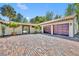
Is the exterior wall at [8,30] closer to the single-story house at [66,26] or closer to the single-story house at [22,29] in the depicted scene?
the single-story house at [22,29]

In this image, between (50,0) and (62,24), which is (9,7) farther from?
(50,0)

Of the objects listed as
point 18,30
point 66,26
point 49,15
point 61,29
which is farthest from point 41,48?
point 49,15

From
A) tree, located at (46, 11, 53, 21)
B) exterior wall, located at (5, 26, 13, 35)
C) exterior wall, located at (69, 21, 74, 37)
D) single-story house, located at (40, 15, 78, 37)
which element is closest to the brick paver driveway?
exterior wall, located at (69, 21, 74, 37)

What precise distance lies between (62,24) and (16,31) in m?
8.75

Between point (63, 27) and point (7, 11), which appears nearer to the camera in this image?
point (63, 27)

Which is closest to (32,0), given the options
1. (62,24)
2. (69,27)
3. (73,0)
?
(73,0)

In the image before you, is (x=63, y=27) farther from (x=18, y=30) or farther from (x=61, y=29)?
(x=18, y=30)

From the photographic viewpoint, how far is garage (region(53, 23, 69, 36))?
562 inches

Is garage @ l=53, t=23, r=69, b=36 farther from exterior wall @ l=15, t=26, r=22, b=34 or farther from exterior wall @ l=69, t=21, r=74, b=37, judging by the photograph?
exterior wall @ l=15, t=26, r=22, b=34

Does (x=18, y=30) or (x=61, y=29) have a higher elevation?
(x=61, y=29)

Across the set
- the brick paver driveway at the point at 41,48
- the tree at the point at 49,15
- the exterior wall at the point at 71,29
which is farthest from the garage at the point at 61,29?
the tree at the point at 49,15

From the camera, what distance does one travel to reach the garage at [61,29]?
14.3 metres

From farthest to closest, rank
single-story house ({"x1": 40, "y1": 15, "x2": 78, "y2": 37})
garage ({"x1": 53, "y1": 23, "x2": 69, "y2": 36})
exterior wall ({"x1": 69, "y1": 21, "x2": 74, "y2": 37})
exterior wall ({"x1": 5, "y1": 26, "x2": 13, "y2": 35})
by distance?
exterior wall ({"x1": 5, "y1": 26, "x2": 13, "y2": 35})
garage ({"x1": 53, "y1": 23, "x2": 69, "y2": 36})
single-story house ({"x1": 40, "y1": 15, "x2": 78, "y2": 37})
exterior wall ({"x1": 69, "y1": 21, "x2": 74, "y2": 37})

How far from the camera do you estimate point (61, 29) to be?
15.5 meters
